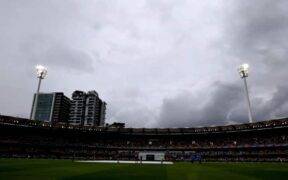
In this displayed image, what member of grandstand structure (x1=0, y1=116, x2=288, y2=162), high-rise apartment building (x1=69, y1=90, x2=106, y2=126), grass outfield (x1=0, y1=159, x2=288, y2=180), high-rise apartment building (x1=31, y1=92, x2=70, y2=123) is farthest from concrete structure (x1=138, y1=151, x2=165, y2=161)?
high-rise apartment building (x1=31, y1=92, x2=70, y2=123)

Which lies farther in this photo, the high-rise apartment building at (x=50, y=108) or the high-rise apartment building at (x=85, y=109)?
the high-rise apartment building at (x=50, y=108)

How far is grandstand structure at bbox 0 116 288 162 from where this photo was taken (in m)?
61.0

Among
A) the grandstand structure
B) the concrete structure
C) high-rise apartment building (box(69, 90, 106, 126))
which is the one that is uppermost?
high-rise apartment building (box(69, 90, 106, 126))

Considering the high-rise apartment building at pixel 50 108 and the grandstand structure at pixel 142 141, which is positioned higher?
the high-rise apartment building at pixel 50 108

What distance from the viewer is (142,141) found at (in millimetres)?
Answer: 80250

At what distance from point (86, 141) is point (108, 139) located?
8.53 meters

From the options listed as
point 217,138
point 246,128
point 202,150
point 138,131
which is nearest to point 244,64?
point 246,128

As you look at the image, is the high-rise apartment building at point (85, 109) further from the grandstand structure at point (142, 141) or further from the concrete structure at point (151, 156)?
the concrete structure at point (151, 156)

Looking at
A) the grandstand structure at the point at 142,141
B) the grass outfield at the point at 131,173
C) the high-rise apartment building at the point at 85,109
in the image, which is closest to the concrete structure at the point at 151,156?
the grandstand structure at the point at 142,141

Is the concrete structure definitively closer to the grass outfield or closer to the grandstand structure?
the grandstand structure

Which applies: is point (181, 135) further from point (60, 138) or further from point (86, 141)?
point (60, 138)

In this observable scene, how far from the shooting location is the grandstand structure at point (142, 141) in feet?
200

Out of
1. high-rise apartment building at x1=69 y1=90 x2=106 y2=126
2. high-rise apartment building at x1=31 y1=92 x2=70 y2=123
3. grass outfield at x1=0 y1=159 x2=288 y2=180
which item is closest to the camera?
grass outfield at x1=0 y1=159 x2=288 y2=180

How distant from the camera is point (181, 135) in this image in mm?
78500
